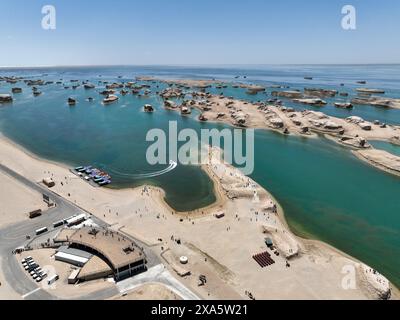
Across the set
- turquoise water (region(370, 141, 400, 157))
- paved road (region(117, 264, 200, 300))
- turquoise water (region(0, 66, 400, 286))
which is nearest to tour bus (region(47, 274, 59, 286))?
paved road (region(117, 264, 200, 300))

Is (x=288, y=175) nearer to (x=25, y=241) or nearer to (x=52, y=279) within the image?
(x=52, y=279)

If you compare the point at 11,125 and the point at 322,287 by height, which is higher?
the point at 11,125

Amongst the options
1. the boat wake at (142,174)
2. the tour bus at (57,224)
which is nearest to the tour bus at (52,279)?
the tour bus at (57,224)

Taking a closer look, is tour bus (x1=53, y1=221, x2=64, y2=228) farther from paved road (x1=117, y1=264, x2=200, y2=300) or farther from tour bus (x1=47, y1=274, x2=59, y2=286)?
paved road (x1=117, y1=264, x2=200, y2=300)
